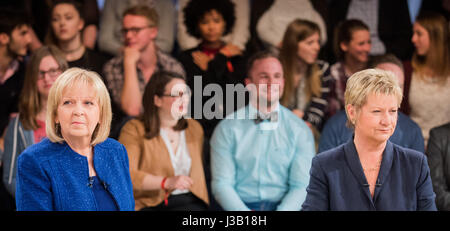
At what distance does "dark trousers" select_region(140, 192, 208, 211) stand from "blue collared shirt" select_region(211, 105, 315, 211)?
16 cm

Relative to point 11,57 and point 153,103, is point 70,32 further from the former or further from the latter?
point 153,103

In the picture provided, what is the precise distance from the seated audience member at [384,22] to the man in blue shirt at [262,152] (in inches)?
36.9

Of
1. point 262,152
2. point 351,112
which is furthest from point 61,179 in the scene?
point 262,152

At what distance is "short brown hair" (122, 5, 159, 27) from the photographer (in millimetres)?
4695

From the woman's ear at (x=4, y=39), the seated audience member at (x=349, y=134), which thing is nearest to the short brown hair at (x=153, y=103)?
the seated audience member at (x=349, y=134)

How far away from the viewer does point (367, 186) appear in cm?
266

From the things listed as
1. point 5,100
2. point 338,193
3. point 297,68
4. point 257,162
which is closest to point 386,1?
point 297,68

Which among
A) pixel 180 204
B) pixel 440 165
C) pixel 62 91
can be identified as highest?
pixel 62 91

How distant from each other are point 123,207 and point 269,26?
8.33 feet

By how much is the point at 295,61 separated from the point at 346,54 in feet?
1.33

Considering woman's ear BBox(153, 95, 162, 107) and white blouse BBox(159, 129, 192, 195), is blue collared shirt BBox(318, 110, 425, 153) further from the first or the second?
woman's ear BBox(153, 95, 162, 107)

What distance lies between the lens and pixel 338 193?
2666 millimetres

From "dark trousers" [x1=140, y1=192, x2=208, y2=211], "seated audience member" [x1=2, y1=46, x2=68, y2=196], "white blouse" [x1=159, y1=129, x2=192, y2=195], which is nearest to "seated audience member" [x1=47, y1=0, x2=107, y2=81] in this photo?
"seated audience member" [x1=2, y1=46, x2=68, y2=196]

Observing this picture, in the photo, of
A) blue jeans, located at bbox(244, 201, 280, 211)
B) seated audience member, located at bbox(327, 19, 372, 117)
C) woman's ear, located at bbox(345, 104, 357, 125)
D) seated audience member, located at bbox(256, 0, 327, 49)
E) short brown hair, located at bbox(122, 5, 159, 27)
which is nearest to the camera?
woman's ear, located at bbox(345, 104, 357, 125)
